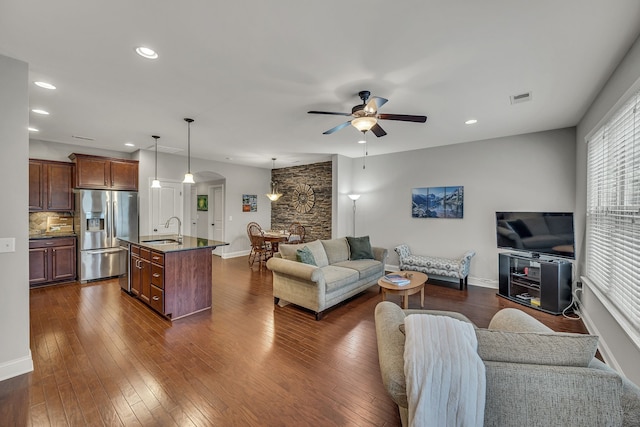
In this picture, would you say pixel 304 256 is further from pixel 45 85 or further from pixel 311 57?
pixel 45 85

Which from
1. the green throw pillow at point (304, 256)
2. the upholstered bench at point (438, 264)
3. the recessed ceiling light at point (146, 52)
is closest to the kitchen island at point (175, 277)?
the green throw pillow at point (304, 256)

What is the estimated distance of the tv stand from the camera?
370cm

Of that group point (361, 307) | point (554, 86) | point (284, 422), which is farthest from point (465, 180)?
point (284, 422)

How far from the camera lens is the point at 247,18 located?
1.79 meters

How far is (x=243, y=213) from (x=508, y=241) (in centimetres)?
629

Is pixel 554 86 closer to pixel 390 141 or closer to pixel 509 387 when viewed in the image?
pixel 390 141

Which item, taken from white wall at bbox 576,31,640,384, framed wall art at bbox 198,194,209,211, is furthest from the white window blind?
framed wall art at bbox 198,194,209,211

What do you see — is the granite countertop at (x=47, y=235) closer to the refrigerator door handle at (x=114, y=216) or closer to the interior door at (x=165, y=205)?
the refrigerator door handle at (x=114, y=216)

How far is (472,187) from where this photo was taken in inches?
198

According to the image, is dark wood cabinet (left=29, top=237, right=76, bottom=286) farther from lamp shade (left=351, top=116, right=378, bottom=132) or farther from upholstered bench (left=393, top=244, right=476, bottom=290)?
upholstered bench (left=393, top=244, right=476, bottom=290)

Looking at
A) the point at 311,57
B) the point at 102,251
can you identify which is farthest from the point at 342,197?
the point at 102,251

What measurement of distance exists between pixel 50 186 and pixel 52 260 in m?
1.34

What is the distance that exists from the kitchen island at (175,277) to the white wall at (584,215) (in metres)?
4.21

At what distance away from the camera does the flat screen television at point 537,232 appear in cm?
380
